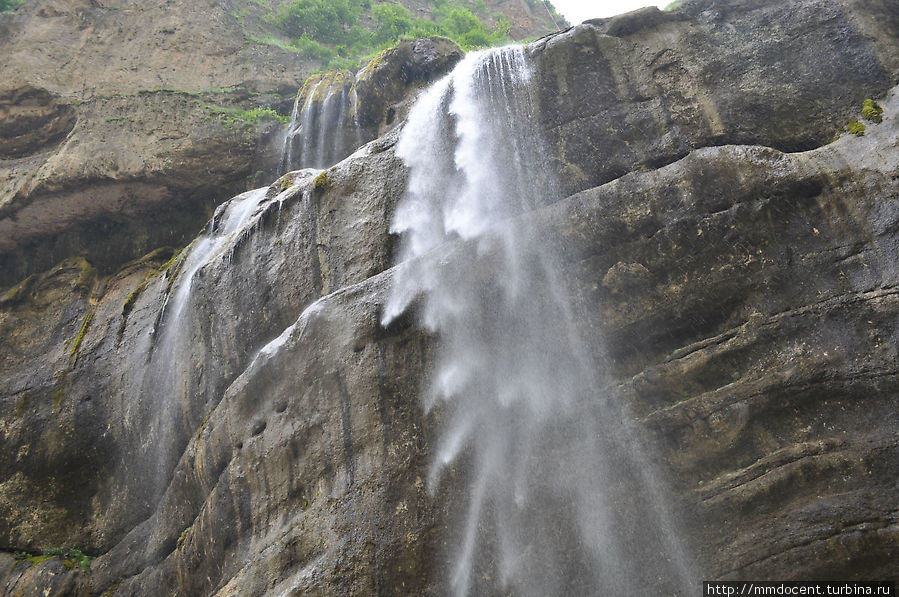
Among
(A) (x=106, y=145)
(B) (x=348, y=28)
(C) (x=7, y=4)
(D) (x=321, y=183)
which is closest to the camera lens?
(D) (x=321, y=183)

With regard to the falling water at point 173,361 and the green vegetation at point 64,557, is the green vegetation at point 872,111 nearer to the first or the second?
the falling water at point 173,361

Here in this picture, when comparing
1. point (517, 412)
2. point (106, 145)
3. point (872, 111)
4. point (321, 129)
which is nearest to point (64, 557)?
point (517, 412)

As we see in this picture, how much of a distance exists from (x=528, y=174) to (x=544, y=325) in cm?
285

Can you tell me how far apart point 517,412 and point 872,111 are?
638 cm

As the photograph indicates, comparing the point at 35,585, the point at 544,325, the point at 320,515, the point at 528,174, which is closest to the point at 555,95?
the point at 528,174

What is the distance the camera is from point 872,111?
8.42m

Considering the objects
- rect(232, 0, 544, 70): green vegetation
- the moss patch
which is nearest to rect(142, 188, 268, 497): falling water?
the moss patch

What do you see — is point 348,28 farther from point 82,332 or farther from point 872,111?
point 872,111

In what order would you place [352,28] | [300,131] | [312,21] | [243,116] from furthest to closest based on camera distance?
[352,28], [312,21], [243,116], [300,131]

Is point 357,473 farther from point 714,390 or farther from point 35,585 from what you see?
point 35,585

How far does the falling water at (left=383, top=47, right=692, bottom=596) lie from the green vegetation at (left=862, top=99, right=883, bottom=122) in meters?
Result: 4.38

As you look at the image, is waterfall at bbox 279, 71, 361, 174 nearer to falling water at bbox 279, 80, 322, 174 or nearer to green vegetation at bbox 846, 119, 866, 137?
falling water at bbox 279, 80, 322, 174

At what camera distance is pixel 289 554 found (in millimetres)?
7656

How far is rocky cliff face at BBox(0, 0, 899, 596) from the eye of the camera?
6.80 meters
